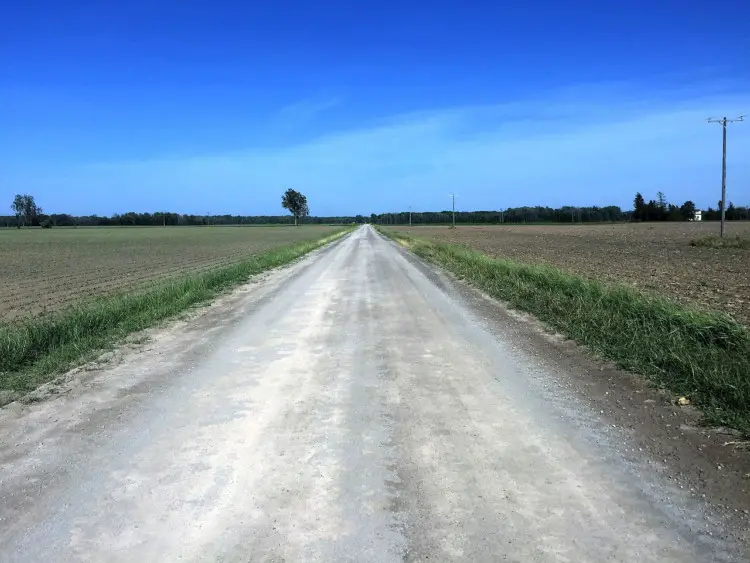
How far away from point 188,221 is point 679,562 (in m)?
203

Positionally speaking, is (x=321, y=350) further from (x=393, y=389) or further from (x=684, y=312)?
(x=684, y=312)

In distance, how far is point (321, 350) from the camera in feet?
24.0

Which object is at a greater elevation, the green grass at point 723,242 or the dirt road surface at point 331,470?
the green grass at point 723,242

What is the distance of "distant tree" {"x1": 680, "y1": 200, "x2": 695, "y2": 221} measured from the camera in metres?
135

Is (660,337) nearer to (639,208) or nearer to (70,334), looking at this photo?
(70,334)

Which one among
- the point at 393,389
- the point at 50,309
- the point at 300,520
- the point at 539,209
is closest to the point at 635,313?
the point at 393,389

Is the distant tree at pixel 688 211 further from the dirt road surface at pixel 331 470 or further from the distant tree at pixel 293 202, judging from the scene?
the dirt road surface at pixel 331 470

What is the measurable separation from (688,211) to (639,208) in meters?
11.8

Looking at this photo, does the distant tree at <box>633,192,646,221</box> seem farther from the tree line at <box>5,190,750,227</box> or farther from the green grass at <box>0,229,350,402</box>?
the green grass at <box>0,229,350,402</box>

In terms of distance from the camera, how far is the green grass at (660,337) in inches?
201

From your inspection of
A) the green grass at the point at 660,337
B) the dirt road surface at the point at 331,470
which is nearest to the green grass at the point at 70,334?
the dirt road surface at the point at 331,470

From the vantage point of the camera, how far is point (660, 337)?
733 centimetres

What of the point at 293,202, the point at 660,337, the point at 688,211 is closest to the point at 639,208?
the point at 688,211

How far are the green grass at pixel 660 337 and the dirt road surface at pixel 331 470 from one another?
45.9 inches
